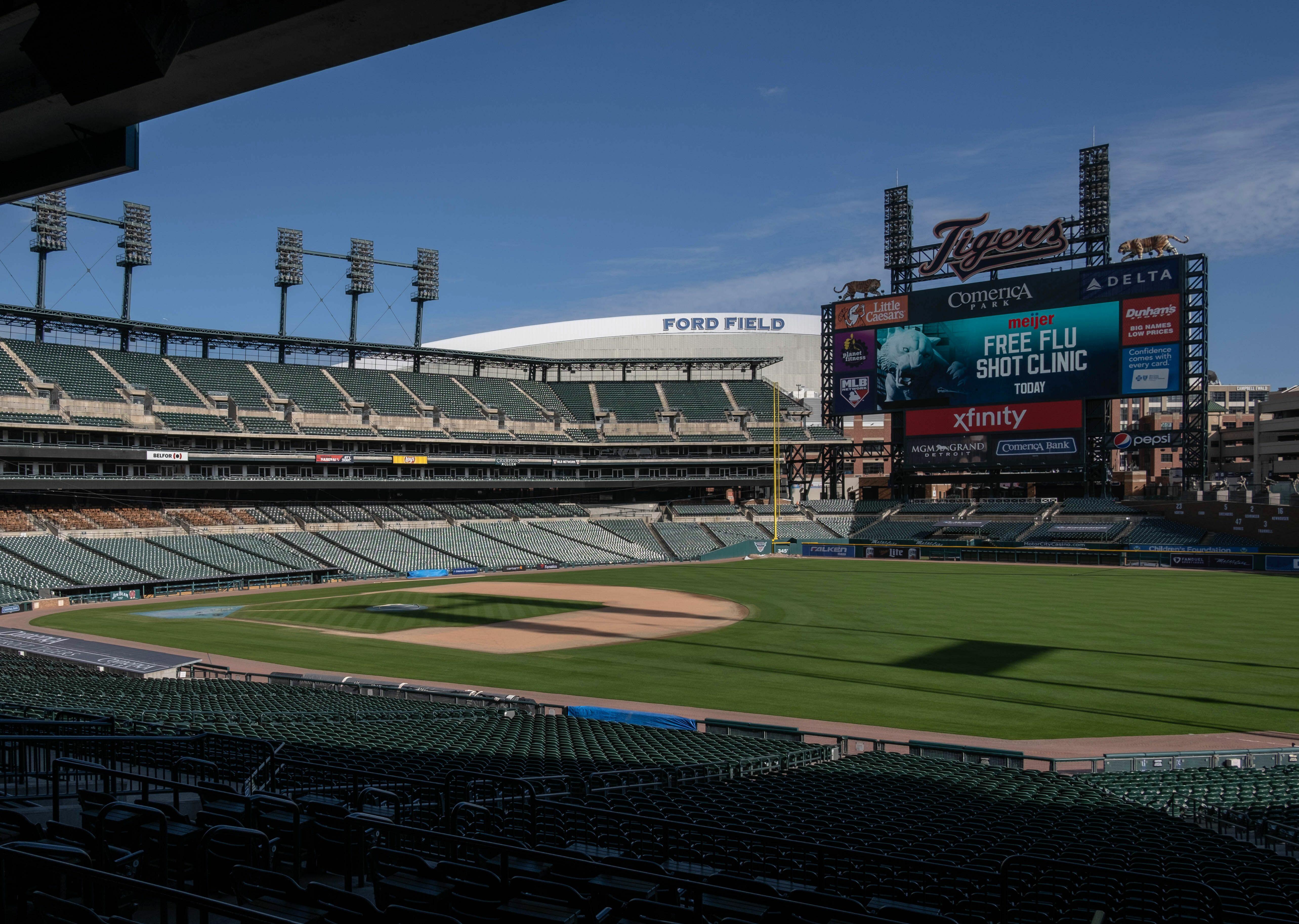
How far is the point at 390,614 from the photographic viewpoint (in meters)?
48.8

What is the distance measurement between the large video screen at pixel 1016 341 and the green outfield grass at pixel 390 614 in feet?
138

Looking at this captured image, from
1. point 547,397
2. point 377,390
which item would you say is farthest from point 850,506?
point 377,390

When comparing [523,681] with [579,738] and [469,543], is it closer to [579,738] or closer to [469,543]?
[579,738]

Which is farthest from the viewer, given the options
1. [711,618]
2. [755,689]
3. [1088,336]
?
[1088,336]

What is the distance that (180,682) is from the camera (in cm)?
2655

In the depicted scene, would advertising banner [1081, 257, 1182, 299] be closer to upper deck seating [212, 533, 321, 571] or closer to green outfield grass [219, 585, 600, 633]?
green outfield grass [219, 585, 600, 633]

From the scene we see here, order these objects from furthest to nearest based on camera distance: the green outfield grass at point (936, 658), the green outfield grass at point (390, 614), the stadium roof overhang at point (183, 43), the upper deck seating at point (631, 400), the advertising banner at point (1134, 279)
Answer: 1. the upper deck seating at point (631, 400)
2. the advertising banner at point (1134, 279)
3. the green outfield grass at point (390, 614)
4. the green outfield grass at point (936, 658)
5. the stadium roof overhang at point (183, 43)

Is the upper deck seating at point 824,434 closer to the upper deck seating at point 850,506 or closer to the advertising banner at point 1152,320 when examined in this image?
the upper deck seating at point 850,506

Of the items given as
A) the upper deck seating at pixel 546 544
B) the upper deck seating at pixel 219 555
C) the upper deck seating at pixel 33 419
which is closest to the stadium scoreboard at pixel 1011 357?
the upper deck seating at pixel 546 544

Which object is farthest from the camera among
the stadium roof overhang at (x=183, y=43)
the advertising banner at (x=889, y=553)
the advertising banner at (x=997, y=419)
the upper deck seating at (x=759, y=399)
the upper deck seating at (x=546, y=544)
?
the upper deck seating at (x=759, y=399)

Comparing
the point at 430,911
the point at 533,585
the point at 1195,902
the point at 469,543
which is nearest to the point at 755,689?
the point at 1195,902

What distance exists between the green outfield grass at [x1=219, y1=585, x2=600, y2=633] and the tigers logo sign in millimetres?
43629

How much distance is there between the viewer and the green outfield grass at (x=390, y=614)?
45.5 m

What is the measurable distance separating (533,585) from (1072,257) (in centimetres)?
5219
